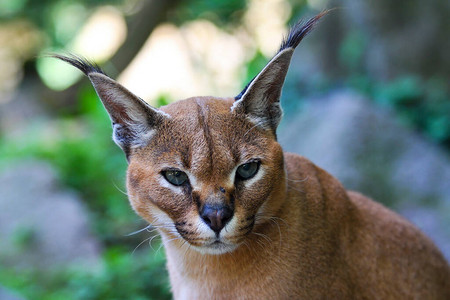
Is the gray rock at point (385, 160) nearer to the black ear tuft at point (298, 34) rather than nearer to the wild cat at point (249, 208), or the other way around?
the wild cat at point (249, 208)

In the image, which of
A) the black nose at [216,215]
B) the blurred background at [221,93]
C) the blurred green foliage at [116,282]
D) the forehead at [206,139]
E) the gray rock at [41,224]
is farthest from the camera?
the gray rock at [41,224]

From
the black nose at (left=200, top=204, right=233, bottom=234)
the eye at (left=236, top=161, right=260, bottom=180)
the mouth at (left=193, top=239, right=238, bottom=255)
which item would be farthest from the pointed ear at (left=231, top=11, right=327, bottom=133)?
the mouth at (left=193, top=239, right=238, bottom=255)

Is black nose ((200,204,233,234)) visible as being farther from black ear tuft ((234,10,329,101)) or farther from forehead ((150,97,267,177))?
black ear tuft ((234,10,329,101))

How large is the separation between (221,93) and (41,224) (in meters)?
6.71

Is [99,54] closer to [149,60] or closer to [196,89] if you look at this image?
[149,60]

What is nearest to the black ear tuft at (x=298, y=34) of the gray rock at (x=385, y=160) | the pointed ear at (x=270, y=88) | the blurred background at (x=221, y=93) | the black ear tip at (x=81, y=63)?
the pointed ear at (x=270, y=88)

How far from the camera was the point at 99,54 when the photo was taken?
53.1 ft

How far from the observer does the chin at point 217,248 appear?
11.3ft

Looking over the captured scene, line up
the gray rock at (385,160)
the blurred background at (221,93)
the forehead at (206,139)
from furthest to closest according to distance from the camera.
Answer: the blurred background at (221,93) → the gray rock at (385,160) → the forehead at (206,139)

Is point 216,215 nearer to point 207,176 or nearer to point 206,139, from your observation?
point 207,176

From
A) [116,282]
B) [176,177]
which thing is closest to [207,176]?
[176,177]

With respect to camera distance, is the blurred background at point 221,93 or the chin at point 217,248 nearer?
the chin at point 217,248

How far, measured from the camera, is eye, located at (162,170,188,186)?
3457mm

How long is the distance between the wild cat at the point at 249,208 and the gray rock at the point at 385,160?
3.10 metres
